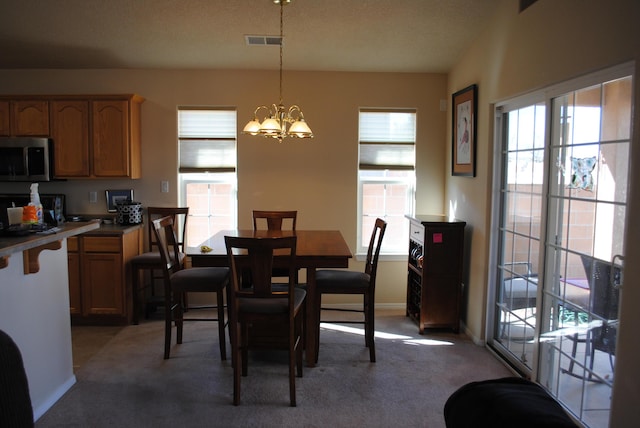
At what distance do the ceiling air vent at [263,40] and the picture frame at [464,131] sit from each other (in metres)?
1.72

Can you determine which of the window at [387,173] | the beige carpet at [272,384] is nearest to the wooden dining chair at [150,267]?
the beige carpet at [272,384]

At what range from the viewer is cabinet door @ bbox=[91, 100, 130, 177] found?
436 cm

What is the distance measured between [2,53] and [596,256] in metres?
5.04

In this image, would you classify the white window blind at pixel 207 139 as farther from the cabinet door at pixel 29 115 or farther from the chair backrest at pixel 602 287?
the chair backrest at pixel 602 287

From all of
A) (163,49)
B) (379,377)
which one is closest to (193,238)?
(163,49)

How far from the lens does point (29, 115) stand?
434 cm

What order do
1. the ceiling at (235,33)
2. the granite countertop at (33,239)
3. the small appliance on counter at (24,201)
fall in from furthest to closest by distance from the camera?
the small appliance on counter at (24,201)
the ceiling at (235,33)
the granite countertop at (33,239)

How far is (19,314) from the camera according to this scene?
246cm

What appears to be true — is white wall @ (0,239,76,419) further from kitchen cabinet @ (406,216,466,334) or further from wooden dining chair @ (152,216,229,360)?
kitchen cabinet @ (406,216,466,334)

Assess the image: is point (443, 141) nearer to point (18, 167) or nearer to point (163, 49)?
point (163, 49)

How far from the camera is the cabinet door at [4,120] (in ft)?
14.3

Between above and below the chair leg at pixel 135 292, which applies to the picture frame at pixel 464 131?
above

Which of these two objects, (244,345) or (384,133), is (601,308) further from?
(384,133)

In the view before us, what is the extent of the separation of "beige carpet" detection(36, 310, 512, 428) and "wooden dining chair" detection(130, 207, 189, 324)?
0.42 metres
